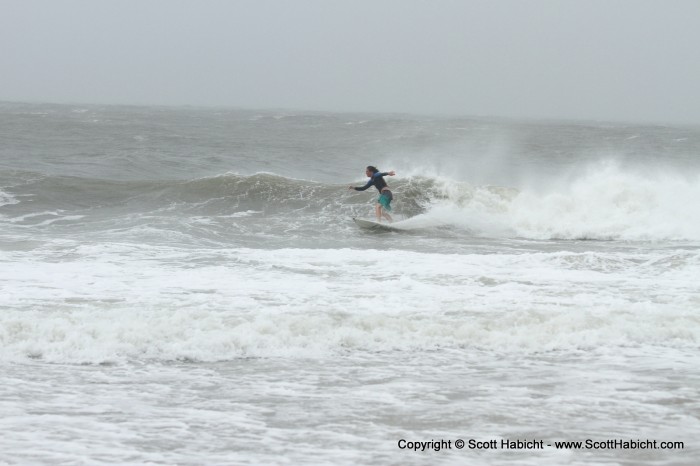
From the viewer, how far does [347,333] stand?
771 centimetres

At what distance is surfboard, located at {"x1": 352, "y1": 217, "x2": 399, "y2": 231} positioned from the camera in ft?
53.8

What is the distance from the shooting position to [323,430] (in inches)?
204

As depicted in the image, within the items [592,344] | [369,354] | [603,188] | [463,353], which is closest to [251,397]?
[369,354]

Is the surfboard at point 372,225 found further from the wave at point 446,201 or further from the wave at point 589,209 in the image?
the wave at point 589,209

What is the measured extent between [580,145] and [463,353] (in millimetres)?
43235

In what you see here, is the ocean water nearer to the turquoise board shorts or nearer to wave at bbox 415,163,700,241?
wave at bbox 415,163,700,241

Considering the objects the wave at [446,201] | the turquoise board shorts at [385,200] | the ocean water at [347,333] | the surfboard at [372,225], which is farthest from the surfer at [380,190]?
the ocean water at [347,333]

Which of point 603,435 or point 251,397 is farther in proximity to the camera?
point 251,397

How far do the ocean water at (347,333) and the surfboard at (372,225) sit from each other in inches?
10.1

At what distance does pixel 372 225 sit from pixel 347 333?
8.95m

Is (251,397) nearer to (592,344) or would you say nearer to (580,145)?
(592,344)

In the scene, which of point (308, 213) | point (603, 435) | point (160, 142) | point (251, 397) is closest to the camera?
point (603, 435)

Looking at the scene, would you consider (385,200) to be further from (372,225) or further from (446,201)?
(446,201)

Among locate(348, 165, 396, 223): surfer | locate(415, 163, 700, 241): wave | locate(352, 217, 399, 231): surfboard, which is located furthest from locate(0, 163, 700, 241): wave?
locate(348, 165, 396, 223): surfer
